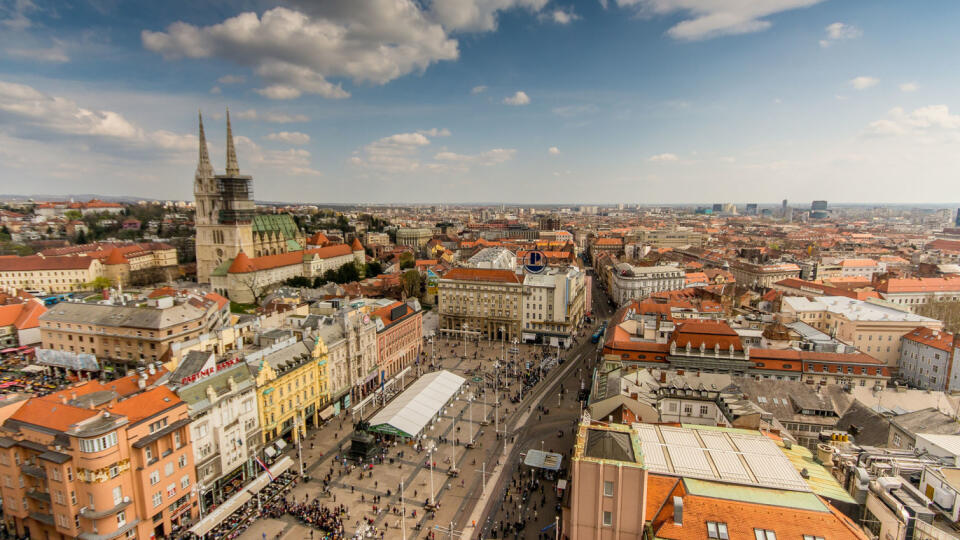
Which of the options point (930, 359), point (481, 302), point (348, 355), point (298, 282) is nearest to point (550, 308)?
point (481, 302)

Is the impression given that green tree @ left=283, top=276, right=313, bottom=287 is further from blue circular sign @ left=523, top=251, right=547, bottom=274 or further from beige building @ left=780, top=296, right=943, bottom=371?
beige building @ left=780, top=296, right=943, bottom=371

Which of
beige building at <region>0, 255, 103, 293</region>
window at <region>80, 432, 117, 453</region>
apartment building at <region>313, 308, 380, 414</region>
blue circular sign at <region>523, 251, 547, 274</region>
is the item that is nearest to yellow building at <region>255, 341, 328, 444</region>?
apartment building at <region>313, 308, 380, 414</region>

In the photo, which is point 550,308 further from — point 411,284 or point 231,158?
point 231,158

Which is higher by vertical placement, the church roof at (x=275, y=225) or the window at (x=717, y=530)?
the church roof at (x=275, y=225)

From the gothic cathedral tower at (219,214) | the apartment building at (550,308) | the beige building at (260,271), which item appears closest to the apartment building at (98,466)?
the apartment building at (550,308)

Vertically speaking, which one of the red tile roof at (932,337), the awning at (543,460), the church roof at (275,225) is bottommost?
the awning at (543,460)

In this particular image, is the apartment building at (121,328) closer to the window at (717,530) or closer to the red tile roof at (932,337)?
the window at (717,530)
